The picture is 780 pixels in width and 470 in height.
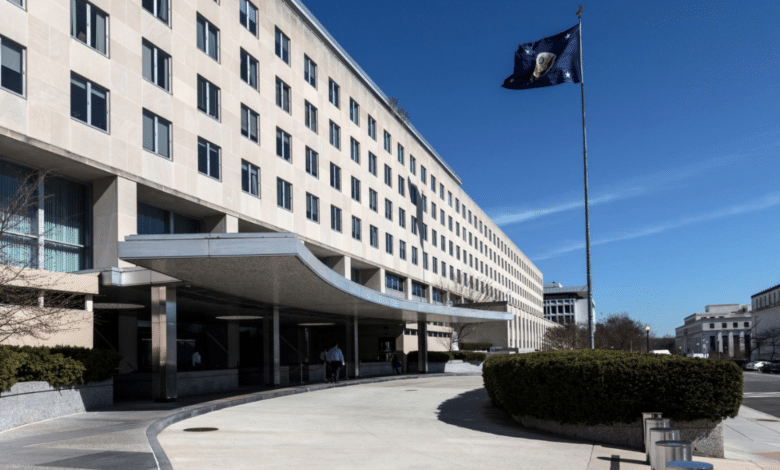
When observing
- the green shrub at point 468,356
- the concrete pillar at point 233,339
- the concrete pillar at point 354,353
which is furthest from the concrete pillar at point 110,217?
the green shrub at point 468,356

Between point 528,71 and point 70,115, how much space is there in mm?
17049

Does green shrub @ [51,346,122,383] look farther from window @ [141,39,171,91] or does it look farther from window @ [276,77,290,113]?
window @ [276,77,290,113]

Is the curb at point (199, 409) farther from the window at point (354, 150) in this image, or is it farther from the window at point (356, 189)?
the window at point (354, 150)

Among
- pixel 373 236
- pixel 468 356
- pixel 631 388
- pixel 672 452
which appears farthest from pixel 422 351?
pixel 672 452

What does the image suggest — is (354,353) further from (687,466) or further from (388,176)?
(687,466)

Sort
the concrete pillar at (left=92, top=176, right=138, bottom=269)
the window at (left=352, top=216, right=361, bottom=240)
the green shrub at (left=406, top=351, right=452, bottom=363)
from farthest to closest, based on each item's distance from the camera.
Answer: the green shrub at (left=406, top=351, right=452, bottom=363) → the window at (left=352, top=216, right=361, bottom=240) → the concrete pillar at (left=92, top=176, right=138, bottom=269)

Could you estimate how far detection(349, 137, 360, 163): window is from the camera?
47.7 meters

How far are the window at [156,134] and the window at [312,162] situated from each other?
13060 millimetres

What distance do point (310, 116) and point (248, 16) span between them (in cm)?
797

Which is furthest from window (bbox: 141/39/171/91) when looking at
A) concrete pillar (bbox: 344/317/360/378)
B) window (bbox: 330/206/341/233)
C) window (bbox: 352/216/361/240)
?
window (bbox: 352/216/361/240)

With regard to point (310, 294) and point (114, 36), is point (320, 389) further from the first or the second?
point (114, 36)

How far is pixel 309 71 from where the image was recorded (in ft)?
137

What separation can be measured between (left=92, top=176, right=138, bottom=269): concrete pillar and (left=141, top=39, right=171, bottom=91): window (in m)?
4.62

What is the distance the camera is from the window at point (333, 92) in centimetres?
4477
